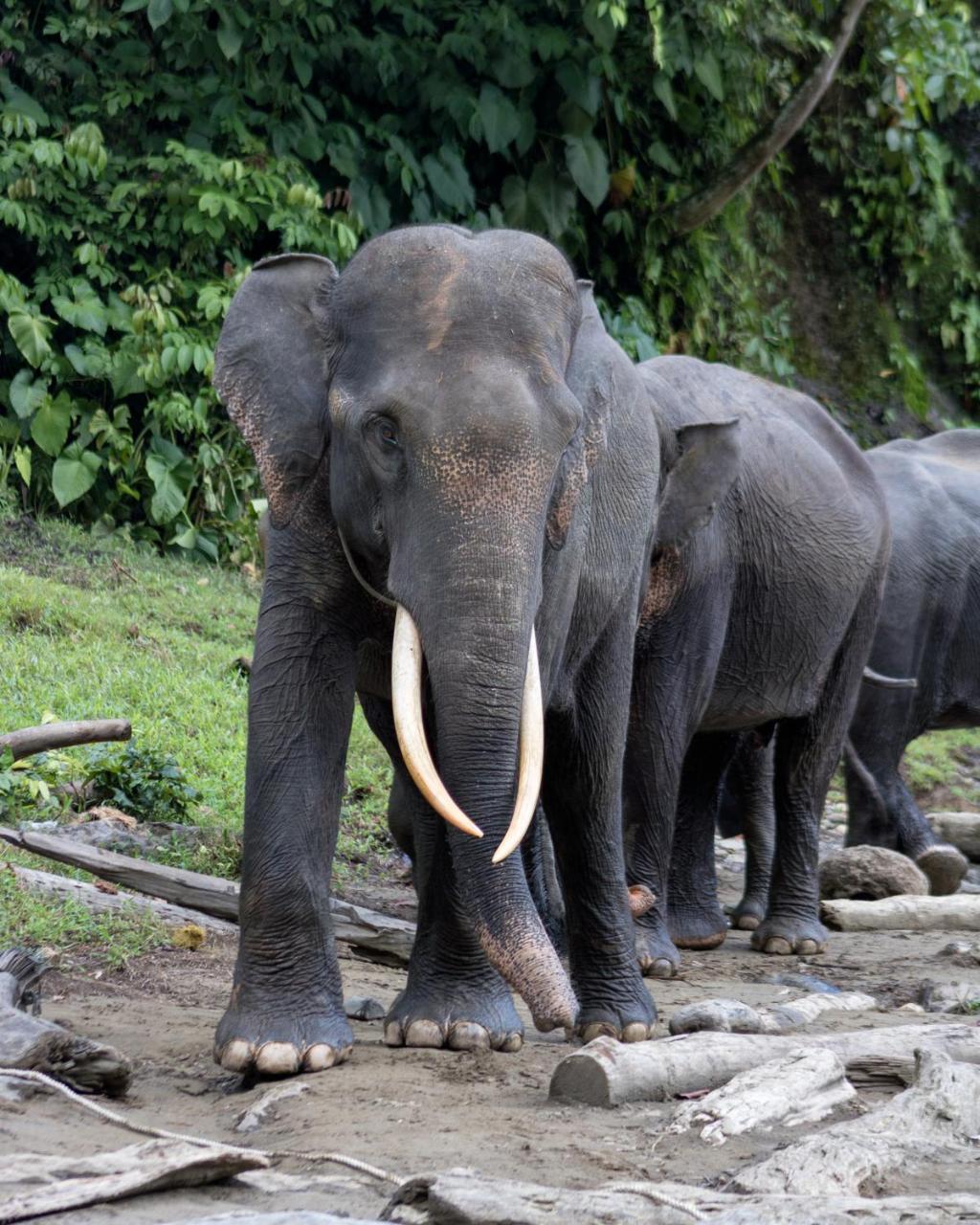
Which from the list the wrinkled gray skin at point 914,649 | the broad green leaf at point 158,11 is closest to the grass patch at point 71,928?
the wrinkled gray skin at point 914,649

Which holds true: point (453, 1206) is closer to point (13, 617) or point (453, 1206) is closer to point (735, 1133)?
point (735, 1133)

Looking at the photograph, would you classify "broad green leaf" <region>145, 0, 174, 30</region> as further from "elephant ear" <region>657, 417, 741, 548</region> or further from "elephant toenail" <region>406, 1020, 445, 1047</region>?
"elephant toenail" <region>406, 1020, 445, 1047</region>

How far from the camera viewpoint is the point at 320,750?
4.53m

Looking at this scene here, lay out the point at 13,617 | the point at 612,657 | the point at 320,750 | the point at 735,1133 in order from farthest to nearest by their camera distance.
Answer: the point at 13,617
the point at 612,657
the point at 320,750
the point at 735,1133

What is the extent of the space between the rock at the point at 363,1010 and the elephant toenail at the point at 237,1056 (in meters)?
0.90

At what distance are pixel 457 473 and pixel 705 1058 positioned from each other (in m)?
1.40

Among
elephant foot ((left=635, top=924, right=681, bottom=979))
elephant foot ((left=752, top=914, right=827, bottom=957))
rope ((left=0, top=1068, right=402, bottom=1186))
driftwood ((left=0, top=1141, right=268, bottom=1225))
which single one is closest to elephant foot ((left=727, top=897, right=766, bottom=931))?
elephant foot ((left=752, top=914, right=827, bottom=957))

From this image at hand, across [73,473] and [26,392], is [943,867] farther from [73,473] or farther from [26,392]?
[26,392]

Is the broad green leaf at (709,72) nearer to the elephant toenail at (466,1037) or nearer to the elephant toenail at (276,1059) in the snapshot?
the elephant toenail at (466,1037)

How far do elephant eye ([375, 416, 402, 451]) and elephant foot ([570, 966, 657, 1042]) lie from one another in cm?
166

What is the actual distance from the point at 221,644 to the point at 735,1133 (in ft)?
22.2

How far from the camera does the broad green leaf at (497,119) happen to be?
13.3 meters

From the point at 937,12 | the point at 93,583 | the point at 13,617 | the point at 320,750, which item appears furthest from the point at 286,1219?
the point at 937,12

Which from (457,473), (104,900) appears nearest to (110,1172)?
(457,473)
